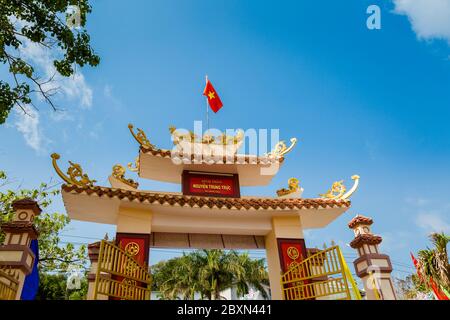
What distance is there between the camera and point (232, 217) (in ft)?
28.1

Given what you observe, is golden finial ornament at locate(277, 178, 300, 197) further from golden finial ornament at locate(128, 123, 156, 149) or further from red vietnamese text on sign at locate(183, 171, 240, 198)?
golden finial ornament at locate(128, 123, 156, 149)

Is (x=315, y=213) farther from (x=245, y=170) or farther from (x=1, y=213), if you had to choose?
(x=1, y=213)

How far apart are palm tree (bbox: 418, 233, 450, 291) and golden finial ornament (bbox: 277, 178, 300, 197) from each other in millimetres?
7892

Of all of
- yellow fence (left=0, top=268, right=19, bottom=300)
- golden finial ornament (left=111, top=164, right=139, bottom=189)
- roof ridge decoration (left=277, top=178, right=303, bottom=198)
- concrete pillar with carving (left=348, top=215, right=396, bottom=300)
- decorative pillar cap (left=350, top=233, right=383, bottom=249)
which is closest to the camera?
yellow fence (left=0, top=268, right=19, bottom=300)

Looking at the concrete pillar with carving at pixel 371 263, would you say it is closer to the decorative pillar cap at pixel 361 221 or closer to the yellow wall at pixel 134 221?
the decorative pillar cap at pixel 361 221

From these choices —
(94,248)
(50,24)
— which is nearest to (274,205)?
(94,248)

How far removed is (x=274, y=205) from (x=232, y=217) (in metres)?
1.30

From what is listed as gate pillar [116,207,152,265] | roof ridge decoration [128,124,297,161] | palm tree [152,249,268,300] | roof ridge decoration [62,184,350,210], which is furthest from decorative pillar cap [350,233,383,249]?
palm tree [152,249,268,300]

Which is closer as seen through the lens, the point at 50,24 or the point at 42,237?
the point at 50,24

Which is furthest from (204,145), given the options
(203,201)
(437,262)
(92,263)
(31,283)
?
(437,262)

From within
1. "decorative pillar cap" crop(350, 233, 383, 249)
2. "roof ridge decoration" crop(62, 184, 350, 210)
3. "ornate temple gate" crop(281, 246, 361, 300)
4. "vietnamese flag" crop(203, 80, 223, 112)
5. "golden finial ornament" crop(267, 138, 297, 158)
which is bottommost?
"ornate temple gate" crop(281, 246, 361, 300)

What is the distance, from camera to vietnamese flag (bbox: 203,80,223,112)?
11750mm

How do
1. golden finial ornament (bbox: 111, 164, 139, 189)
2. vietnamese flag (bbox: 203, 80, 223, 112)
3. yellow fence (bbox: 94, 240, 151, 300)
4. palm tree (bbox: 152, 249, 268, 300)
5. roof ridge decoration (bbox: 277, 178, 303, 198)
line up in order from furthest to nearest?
palm tree (bbox: 152, 249, 268, 300) < vietnamese flag (bbox: 203, 80, 223, 112) < roof ridge decoration (bbox: 277, 178, 303, 198) < golden finial ornament (bbox: 111, 164, 139, 189) < yellow fence (bbox: 94, 240, 151, 300)

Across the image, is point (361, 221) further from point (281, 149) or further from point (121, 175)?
point (121, 175)
